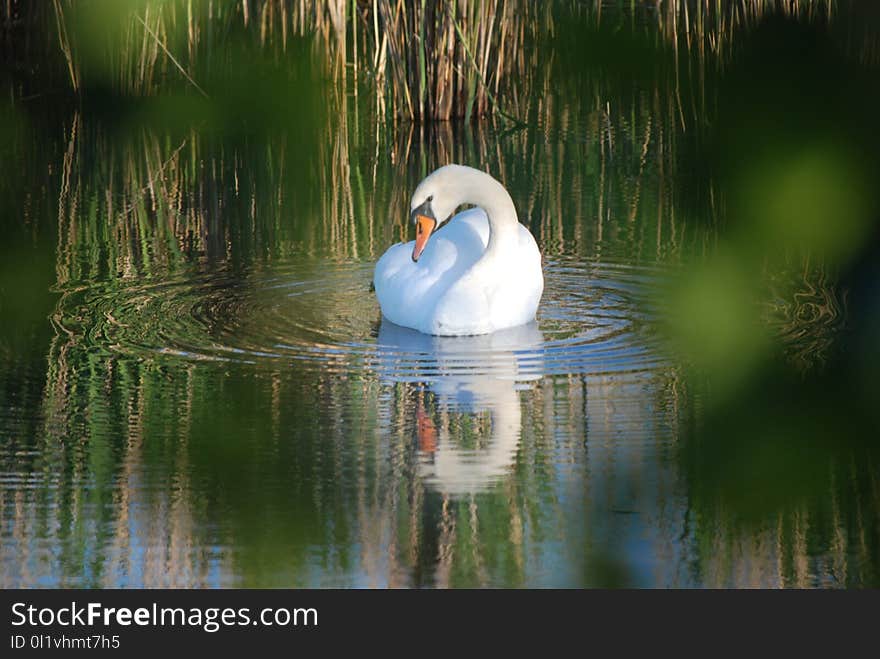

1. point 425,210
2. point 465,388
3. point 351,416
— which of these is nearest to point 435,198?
point 425,210

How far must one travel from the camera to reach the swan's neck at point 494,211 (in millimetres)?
8625

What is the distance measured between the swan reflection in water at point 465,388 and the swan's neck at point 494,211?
0.41 m

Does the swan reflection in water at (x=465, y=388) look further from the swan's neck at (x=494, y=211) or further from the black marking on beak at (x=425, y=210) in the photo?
the black marking on beak at (x=425, y=210)

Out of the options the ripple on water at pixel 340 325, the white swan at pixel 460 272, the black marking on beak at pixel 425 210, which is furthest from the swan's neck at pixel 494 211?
the ripple on water at pixel 340 325

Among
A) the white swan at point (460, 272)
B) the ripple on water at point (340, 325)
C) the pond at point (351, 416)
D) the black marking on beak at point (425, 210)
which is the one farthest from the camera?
the black marking on beak at point (425, 210)

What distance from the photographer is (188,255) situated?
33.3 feet

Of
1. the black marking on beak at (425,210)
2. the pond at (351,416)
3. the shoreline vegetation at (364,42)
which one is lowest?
Answer: the pond at (351,416)

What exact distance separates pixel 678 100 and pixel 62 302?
8.18 metres

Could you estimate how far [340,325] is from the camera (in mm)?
8586

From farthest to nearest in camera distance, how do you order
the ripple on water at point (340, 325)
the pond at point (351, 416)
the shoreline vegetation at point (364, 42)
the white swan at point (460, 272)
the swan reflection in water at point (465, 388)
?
the shoreline vegetation at point (364, 42) → the white swan at point (460, 272) → the ripple on water at point (340, 325) → the swan reflection in water at point (465, 388) → the pond at point (351, 416)

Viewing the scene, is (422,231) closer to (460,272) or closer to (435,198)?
(435,198)

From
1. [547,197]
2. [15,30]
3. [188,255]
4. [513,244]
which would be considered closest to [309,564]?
[513,244]

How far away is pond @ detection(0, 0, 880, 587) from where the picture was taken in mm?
5645
